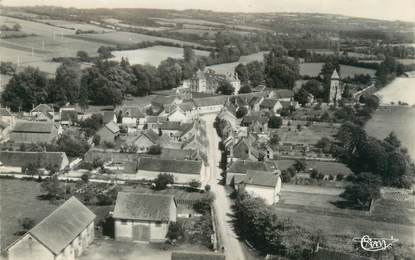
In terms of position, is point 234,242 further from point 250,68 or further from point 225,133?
point 250,68

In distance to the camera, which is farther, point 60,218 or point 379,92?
point 379,92

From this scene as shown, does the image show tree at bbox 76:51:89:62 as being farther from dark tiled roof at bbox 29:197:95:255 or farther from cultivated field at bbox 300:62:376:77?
dark tiled roof at bbox 29:197:95:255

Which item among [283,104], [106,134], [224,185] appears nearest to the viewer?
[224,185]

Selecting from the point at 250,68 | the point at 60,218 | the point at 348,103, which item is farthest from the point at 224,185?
the point at 250,68

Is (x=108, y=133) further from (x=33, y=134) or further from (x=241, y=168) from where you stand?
(x=241, y=168)

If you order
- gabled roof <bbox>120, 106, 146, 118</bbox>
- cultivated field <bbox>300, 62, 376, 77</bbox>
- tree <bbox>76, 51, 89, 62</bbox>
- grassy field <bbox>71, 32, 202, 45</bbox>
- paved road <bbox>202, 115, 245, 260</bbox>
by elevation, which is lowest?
paved road <bbox>202, 115, 245, 260</bbox>

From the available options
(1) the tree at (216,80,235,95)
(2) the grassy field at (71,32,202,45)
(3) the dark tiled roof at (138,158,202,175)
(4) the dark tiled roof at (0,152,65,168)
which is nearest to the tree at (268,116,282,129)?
(1) the tree at (216,80,235,95)

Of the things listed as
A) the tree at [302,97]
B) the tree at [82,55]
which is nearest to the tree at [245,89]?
the tree at [302,97]
